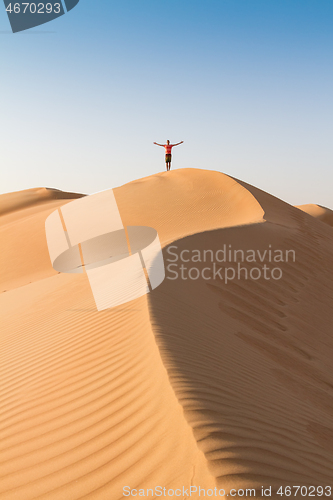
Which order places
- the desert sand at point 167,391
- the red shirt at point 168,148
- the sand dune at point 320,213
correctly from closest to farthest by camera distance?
the desert sand at point 167,391, the red shirt at point 168,148, the sand dune at point 320,213

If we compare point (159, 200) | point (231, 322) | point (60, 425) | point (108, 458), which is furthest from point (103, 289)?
point (159, 200)

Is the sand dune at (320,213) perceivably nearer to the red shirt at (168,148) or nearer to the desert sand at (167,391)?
the red shirt at (168,148)

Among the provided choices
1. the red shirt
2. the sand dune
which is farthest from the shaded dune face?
the sand dune

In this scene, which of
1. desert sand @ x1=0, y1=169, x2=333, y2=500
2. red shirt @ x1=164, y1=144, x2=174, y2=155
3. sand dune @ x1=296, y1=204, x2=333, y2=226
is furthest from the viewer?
sand dune @ x1=296, y1=204, x2=333, y2=226

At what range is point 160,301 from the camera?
5.32 metres

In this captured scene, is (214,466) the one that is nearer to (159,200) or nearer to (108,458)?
(108,458)

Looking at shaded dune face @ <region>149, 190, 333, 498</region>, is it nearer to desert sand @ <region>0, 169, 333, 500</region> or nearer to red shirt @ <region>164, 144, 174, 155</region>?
desert sand @ <region>0, 169, 333, 500</region>

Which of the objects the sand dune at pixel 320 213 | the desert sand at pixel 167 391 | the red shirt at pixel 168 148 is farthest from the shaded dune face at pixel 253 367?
the sand dune at pixel 320 213

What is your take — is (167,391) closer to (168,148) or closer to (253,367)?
(253,367)

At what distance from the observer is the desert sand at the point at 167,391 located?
2322 millimetres

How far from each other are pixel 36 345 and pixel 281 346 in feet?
12.3

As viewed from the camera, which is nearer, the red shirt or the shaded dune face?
the shaded dune face

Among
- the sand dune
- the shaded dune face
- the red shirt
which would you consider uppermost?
the shaded dune face

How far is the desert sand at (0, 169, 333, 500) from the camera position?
2322mm
